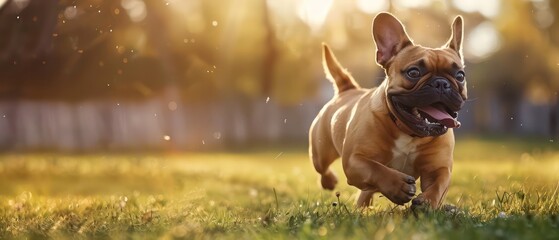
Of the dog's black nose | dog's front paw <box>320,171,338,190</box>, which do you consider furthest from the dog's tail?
the dog's black nose

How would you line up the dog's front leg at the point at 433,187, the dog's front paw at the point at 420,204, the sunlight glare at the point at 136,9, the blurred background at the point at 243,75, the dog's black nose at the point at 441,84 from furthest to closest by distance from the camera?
the blurred background at the point at 243,75 → the sunlight glare at the point at 136,9 → the dog's black nose at the point at 441,84 → the dog's front leg at the point at 433,187 → the dog's front paw at the point at 420,204

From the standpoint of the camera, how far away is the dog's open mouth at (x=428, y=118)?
5012 millimetres

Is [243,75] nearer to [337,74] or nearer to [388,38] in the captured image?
[337,74]

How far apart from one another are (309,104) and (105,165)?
15.5m

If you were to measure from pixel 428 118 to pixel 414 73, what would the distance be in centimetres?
32

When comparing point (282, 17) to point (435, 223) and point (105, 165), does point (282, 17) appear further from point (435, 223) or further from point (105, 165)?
point (435, 223)

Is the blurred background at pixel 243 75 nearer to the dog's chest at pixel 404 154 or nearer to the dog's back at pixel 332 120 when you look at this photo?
the dog's back at pixel 332 120

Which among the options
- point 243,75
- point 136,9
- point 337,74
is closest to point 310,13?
point 243,75

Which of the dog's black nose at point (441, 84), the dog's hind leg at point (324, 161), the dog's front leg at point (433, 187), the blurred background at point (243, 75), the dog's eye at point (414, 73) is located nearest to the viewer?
the dog's front leg at point (433, 187)

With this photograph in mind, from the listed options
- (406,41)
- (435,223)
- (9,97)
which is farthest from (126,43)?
(9,97)

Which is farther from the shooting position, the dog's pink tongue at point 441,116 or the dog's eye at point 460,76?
the dog's eye at point 460,76

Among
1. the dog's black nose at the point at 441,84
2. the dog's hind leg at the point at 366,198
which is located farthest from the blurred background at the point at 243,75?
the dog's black nose at the point at 441,84

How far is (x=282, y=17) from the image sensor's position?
70.0 feet

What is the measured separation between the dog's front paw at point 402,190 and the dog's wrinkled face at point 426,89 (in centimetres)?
38
